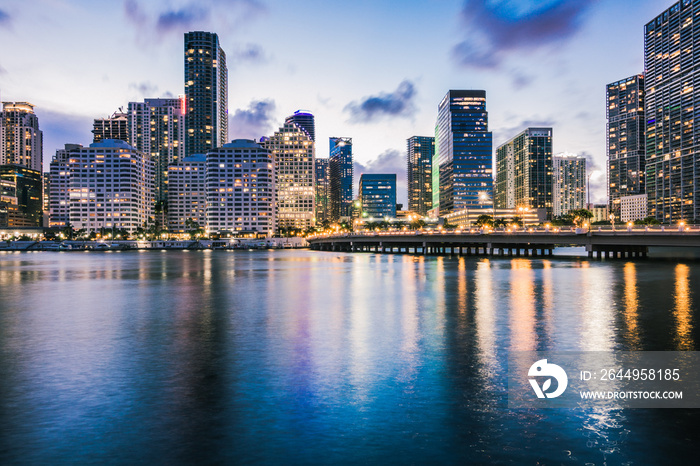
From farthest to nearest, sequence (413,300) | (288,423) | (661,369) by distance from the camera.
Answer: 1. (413,300)
2. (661,369)
3. (288,423)

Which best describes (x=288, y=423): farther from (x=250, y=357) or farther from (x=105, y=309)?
(x=105, y=309)

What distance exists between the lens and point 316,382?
736 inches

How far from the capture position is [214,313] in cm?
3741

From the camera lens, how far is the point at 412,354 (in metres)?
23.3

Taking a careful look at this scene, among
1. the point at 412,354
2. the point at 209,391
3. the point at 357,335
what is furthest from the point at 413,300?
the point at 209,391

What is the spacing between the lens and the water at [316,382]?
1268cm

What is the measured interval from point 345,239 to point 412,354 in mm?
167550

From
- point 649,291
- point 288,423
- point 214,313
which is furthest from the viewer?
point 649,291

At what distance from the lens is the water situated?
12.7 metres

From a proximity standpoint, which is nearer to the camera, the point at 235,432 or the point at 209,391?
the point at 235,432

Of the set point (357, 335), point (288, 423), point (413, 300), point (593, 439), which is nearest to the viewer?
point (593, 439)

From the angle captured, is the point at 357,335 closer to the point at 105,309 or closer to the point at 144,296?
the point at 105,309

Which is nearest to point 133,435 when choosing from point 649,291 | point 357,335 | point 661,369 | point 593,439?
point 593,439

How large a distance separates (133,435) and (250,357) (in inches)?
376
